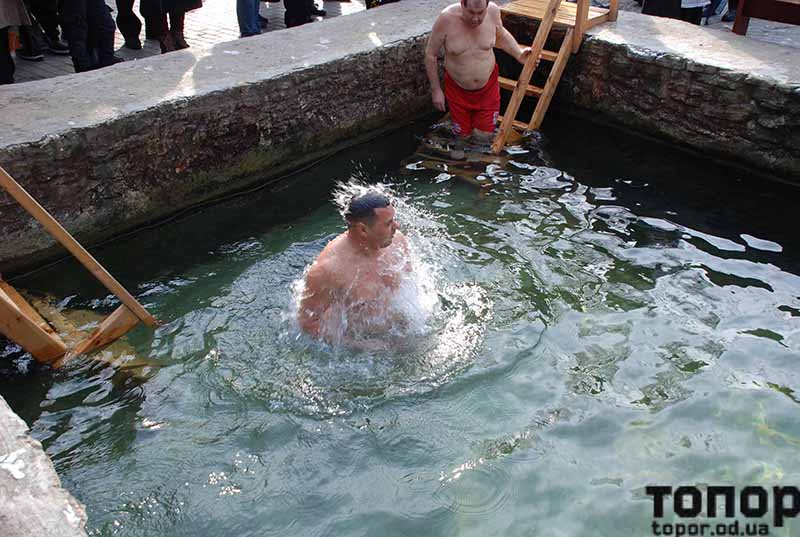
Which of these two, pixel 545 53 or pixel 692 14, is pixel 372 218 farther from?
pixel 692 14

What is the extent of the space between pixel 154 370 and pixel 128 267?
4.82 feet

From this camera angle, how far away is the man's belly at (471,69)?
7715 millimetres

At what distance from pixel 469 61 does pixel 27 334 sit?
4.95m

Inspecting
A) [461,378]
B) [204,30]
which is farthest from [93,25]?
[461,378]

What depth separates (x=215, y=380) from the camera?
16.0ft

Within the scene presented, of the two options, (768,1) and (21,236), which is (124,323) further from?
(768,1)

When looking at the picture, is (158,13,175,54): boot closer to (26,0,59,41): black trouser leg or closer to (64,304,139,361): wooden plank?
(26,0,59,41): black trouser leg

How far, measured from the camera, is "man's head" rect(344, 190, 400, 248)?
4652mm

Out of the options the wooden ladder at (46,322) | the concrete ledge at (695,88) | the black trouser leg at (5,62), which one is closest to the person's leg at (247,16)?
the black trouser leg at (5,62)

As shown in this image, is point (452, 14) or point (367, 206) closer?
point (367, 206)

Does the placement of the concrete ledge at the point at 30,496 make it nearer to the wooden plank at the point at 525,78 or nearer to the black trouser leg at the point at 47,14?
the wooden plank at the point at 525,78

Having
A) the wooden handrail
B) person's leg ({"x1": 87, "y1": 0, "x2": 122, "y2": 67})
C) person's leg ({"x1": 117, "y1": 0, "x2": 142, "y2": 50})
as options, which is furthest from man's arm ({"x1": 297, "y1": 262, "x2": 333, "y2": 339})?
person's leg ({"x1": 117, "y1": 0, "x2": 142, "y2": 50})

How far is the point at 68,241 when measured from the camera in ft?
15.5

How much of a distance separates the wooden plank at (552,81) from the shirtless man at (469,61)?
38 cm
